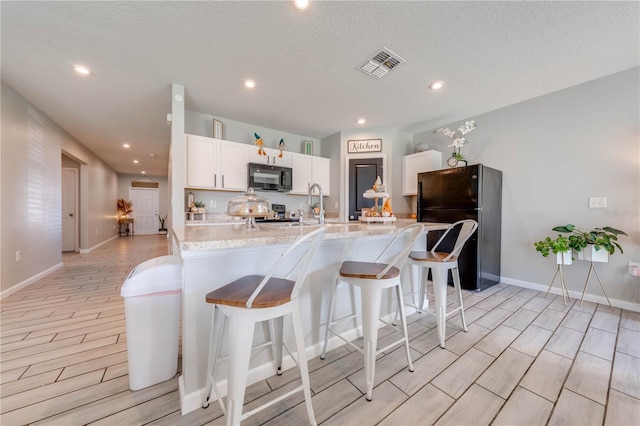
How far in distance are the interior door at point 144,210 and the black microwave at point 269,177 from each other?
7.39 meters

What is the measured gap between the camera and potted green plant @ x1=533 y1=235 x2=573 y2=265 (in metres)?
2.61

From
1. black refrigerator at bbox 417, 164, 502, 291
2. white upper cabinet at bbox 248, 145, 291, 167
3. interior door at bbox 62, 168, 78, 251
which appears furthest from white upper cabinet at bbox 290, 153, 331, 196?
interior door at bbox 62, 168, 78, 251

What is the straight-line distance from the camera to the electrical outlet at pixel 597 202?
2624 millimetres

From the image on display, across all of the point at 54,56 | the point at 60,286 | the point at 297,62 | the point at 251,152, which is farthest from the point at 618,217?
the point at 60,286

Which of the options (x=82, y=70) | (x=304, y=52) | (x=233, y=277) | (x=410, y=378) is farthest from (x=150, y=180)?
(x=410, y=378)

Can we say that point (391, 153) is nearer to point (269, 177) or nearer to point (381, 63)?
point (381, 63)

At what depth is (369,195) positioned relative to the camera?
2.30m

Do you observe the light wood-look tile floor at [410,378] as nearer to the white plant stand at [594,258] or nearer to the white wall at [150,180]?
the white plant stand at [594,258]

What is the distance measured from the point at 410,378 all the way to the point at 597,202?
121 inches

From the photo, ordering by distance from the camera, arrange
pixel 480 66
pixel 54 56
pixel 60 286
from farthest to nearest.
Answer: pixel 60 286, pixel 480 66, pixel 54 56

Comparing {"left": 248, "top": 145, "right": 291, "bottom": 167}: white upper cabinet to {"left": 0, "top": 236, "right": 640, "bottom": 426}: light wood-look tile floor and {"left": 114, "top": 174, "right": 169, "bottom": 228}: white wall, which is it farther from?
{"left": 114, "top": 174, "right": 169, "bottom": 228}: white wall

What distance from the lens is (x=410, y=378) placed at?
4.77 feet

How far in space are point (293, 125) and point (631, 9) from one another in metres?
3.58

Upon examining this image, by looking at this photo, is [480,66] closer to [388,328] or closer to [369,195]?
[369,195]
